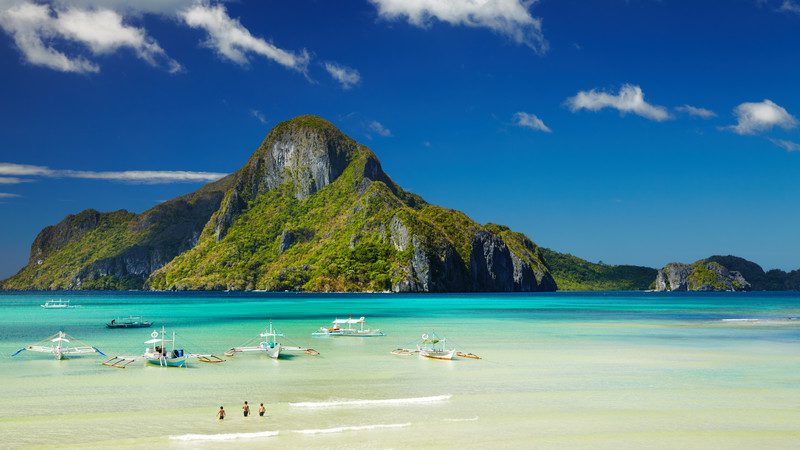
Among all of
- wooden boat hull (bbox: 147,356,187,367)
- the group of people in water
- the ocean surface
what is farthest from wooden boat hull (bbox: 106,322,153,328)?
the group of people in water

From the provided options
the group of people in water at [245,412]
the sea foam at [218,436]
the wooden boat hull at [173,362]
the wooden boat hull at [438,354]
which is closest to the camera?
the sea foam at [218,436]

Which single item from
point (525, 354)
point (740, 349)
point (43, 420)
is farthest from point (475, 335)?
point (43, 420)

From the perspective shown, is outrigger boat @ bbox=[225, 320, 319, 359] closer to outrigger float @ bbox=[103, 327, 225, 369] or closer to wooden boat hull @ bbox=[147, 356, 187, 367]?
outrigger float @ bbox=[103, 327, 225, 369]

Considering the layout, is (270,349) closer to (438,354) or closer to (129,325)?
(438,354)

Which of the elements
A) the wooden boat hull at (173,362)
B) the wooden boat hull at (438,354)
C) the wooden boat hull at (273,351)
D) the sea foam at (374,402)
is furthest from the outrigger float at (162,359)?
the sea foam at (374,402)

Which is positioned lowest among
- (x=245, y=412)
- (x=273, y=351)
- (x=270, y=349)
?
(x=245, y=412)

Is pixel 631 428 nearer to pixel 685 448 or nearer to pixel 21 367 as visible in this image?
pixel 685 448

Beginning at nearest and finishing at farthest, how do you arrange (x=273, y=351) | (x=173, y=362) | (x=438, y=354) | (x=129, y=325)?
(x=173, y=362), (x=438, y=354), (x=273, y=351), (x=129, y=325)

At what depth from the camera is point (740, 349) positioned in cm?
5069

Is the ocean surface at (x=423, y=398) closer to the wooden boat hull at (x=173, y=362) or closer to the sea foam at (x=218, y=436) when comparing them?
the sea foam at (x=218, y=436)

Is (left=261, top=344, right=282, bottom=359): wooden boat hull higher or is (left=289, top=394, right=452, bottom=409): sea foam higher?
(left=261, top=344, right=282, bottom=359): wooden boat hull

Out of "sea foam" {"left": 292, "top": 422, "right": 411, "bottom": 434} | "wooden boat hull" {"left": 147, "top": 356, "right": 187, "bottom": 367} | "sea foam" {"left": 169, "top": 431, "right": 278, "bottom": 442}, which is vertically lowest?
"sea foam" {"left": 292, "top": 422, "right": 411, "bottom": 434}

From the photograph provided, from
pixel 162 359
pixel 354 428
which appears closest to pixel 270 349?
pixel 162 359

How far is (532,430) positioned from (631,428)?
4.01 metres
